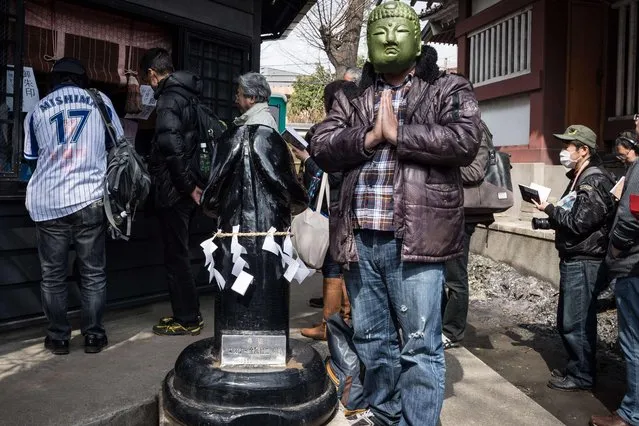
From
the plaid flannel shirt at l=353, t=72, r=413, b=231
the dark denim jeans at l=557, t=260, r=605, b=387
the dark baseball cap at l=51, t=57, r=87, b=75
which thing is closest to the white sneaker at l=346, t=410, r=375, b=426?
the plaid flannel shirt at l=353, t=72, r=413, b=231

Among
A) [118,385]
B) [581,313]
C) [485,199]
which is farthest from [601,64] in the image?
[118,385]

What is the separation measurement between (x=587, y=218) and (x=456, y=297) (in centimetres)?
131

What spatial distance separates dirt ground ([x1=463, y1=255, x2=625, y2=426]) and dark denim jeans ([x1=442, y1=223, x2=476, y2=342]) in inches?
23.3

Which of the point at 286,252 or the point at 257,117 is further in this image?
A: the point at 257,117

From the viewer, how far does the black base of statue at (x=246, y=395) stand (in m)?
2.79

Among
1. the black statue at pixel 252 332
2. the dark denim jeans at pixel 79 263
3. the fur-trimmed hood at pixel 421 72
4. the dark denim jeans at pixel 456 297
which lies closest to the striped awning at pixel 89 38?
the dark denim jeans at pixel 79 263

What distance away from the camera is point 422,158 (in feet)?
8.48

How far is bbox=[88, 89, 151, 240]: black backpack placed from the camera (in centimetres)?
434

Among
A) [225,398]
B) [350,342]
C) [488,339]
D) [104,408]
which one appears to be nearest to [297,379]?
[225,398]

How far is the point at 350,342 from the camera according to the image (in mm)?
3633

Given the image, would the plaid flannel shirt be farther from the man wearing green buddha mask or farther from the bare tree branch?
the bare tree branch

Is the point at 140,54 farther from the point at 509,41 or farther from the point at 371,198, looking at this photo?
the point at 509,41

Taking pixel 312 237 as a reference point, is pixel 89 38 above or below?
above

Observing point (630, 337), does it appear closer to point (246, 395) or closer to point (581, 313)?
point (581, 313)
